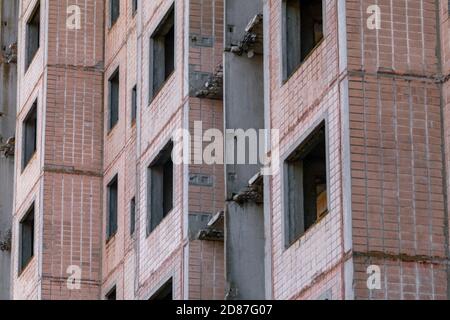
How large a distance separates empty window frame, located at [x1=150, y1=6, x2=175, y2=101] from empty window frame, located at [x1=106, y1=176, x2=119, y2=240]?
485 centimetres

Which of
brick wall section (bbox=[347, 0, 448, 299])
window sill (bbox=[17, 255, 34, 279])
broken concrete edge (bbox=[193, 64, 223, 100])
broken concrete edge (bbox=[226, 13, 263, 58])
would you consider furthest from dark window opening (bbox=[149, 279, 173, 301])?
brick wall section (bbox=[347, 0, 448, 299])

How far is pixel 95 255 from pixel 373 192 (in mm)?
15804

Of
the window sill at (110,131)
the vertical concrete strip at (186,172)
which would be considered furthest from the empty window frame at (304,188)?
the window sill at (110,131)

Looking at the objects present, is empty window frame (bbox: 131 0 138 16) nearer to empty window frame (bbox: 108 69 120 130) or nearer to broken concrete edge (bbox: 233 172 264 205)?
empty window frame (bbox: 108 69 120 130)

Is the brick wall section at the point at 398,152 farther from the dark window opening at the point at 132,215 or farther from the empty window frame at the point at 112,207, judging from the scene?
the empty window frame at the point at 112,207

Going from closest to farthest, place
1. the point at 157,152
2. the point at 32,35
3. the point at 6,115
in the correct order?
the point at 157,152
the point at 32,35
the point at 6,115

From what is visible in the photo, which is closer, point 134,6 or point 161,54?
point 161,54

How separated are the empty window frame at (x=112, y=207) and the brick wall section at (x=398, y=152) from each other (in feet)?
48.1

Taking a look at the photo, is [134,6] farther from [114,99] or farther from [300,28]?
[300,28]

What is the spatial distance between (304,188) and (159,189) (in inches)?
280

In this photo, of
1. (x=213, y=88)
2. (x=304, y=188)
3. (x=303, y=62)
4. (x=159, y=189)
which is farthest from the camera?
(x=159, y=189)

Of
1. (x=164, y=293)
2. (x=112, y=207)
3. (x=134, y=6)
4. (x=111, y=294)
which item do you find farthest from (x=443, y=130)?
(x=112, y=207)

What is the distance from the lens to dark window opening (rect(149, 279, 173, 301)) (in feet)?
112

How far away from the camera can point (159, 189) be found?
116 ft
